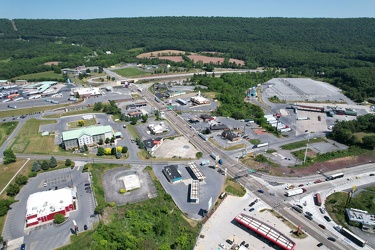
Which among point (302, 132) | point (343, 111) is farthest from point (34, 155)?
point (343, 111)

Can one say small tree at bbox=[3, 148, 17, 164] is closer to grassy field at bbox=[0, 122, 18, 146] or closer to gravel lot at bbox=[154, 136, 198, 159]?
grassy field at bbox=[0, 122, 18, 146]

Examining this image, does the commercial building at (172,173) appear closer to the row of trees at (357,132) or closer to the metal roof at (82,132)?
the metal roof at (82,132)

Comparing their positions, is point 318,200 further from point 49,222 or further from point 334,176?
point 49,222

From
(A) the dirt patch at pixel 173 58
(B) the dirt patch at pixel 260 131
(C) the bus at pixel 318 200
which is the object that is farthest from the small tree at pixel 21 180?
(A) the dirt patch at pixel 173 58

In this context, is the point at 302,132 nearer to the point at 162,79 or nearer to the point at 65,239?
the point at 65,239

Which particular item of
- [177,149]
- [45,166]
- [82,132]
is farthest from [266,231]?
[82,132]

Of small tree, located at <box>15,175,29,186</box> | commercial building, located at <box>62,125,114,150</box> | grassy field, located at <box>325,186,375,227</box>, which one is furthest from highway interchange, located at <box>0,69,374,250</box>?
small tree, located at <box>15,175,29,186</box>
